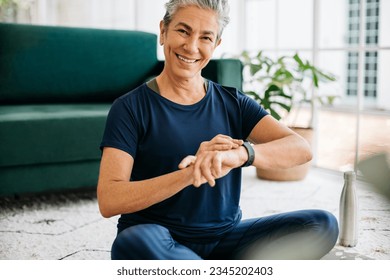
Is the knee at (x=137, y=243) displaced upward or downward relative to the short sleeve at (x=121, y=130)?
downward

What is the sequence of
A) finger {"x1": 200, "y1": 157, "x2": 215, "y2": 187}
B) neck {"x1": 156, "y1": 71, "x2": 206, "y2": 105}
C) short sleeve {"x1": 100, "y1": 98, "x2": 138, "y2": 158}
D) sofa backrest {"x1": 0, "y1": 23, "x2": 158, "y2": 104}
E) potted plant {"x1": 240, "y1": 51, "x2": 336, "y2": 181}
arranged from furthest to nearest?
potted plant {"x1": 240, "y1": 51, "x2": 336, "y2": 181}
sofa backrest {"x1": 0, "y1": 23, "x2": 158, "y2": 104}
neck {"x1": 156, "y1": 71, "x2": 206, "y2": 105}
short sleeve {"x1": 100, "y1": 98, "x2": 138, "y2": 158}
finger {"x1": 200, "y1": 157, "x2": 215, "y2": 187}

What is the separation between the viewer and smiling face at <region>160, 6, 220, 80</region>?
1.10 m

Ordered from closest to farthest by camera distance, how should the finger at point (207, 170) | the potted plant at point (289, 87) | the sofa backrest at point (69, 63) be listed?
the finger at point (207, 170) < the sofa backrest at point (69, 63) < the potted plant at point (289, 87)

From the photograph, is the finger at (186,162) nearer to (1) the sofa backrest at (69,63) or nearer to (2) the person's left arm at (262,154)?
(2) the person's left arm at (262,154)

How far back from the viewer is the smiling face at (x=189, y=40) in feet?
3.60

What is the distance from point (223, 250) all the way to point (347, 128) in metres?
4.20

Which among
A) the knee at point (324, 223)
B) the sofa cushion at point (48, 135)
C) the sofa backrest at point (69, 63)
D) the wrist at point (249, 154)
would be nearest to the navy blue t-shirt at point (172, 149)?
the wrist at point (249, 154)

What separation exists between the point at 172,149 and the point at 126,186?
16 centimetres

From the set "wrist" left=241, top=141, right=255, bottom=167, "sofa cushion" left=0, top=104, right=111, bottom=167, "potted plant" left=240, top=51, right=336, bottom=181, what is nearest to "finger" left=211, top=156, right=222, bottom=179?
"wrist" left=241, top=141, right=255, bottom=167

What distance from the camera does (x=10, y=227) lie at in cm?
197

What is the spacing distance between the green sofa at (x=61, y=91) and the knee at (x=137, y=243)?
1.23 meters

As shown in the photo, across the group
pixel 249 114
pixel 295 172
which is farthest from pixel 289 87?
pixel 249 114

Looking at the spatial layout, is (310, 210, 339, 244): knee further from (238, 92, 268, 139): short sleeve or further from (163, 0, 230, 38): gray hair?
(163, 0, 230, 38): gray hair

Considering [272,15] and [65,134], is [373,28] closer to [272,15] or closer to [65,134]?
[272,15]
